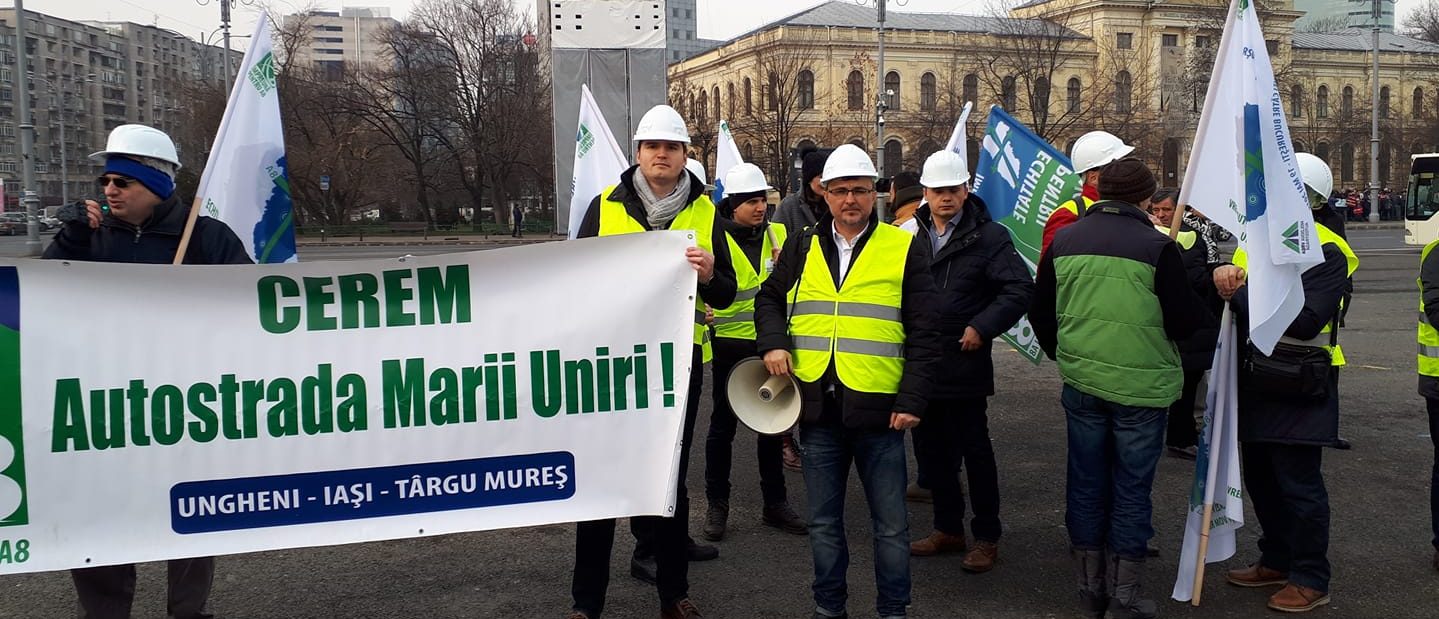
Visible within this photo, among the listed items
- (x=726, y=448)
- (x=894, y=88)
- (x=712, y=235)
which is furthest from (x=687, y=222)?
(x=894, y=88)

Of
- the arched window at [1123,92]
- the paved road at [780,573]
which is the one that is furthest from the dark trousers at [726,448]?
the arched window at [1123,92]

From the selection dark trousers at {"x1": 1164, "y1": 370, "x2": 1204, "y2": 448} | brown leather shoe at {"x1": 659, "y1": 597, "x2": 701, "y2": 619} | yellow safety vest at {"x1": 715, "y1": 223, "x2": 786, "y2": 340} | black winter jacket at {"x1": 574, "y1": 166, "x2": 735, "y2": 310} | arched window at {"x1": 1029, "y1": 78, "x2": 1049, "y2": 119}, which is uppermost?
arched window at {"x1": 1029, "y1": 78, "x2": 1049, "y2": 119}

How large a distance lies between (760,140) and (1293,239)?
171 ft

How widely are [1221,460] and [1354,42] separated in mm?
103228

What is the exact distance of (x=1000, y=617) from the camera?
4664 millimetres

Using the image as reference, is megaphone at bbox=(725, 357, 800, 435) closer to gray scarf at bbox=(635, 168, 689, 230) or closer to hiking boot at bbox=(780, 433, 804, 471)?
gray scarf at bbox=(635, 168, 689, 230)

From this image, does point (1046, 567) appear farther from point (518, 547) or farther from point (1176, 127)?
point (1176, 127)

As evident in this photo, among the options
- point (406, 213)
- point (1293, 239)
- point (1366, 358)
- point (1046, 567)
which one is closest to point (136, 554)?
point (1046, 567)

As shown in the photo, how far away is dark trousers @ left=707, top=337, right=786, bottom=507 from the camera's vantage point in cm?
590

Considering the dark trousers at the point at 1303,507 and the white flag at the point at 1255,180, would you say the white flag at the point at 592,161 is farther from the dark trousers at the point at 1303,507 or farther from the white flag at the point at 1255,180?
the dark trousers at the point at 1303,507

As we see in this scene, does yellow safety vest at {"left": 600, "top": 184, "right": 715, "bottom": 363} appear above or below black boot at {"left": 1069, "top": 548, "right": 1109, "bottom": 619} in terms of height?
above

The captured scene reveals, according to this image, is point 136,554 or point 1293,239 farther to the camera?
point 1293,239

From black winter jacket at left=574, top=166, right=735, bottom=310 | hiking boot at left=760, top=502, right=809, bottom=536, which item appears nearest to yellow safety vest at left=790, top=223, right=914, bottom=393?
black winter jacket at left=574, top=166, right=735, bottom=310

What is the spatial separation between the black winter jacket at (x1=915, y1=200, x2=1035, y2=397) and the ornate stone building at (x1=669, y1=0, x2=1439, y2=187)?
43983 millimetres
